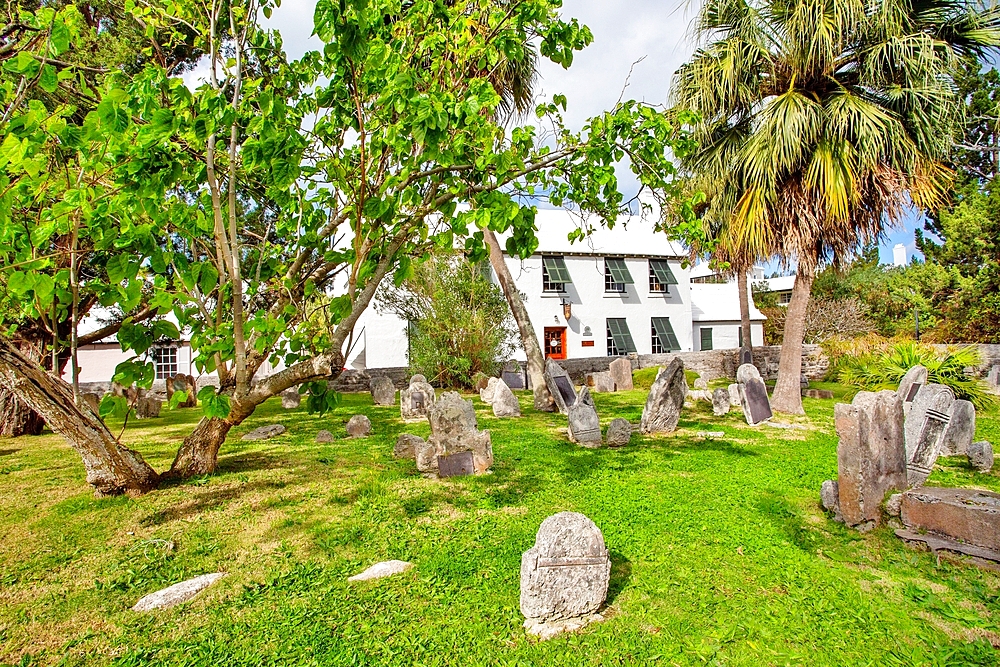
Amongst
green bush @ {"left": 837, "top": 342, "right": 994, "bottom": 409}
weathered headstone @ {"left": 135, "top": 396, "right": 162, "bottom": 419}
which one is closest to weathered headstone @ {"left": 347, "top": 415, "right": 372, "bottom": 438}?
weathered headstone @ {"left": 135, "top": 396, "right": 162, "bottom": 419}

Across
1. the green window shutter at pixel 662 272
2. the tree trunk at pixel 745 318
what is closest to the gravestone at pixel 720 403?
the tree trunk at pixel 745 318

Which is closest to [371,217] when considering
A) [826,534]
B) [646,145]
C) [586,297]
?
[646,145]

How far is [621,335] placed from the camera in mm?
24438

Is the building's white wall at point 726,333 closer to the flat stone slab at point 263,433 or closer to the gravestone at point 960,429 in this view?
the gravestone at point 960,429

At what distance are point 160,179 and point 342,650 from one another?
127 inches

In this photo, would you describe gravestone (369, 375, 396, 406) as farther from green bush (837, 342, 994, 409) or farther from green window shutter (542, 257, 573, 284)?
green bush (837, 342, 994, 409)

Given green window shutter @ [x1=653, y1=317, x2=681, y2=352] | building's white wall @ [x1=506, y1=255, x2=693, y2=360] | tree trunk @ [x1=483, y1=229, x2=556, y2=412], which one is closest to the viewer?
tree trunk @ [x1=483, y1=229, x2=556, y2=412]

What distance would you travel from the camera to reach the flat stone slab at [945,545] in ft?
13.4

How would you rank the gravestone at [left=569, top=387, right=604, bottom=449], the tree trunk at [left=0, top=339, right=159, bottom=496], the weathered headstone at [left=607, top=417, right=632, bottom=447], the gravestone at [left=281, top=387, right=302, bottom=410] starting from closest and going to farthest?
the tree trunk at [left=0, top=339, right=159, bottom=496] < the weathered headstone at [left=607, top=417, right=632, bottom=447] < the gravestone at [left=569, top=387, right=604, bottom=449] < the gravestone at [left=281, top=387, right=302, bottom=410]

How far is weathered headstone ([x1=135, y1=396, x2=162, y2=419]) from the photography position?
13.7 m

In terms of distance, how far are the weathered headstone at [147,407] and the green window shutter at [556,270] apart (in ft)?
48.4

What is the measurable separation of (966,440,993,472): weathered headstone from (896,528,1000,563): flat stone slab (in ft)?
10.4

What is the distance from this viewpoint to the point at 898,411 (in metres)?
4.93

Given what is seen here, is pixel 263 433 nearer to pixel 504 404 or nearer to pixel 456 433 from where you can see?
pixel 456 433
